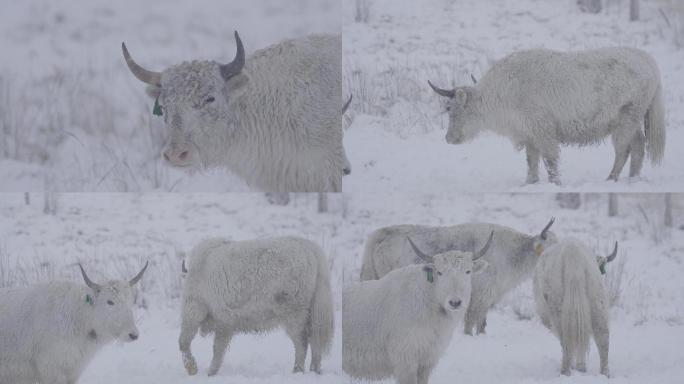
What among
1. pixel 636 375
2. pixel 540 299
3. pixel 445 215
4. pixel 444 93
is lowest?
pixel 636 375

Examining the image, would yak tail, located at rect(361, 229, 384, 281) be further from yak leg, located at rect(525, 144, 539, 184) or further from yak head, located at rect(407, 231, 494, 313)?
yak leg, located at rect(525, 144, 539, 184)

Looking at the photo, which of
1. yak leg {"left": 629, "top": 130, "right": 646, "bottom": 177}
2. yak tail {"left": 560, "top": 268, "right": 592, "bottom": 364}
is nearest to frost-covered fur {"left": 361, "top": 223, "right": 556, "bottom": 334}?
yak tail {"left": 560, "top": 268, "right": 592, "bottom": 364}

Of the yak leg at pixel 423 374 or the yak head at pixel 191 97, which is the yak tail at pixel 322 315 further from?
the yak head at pixel 191 97

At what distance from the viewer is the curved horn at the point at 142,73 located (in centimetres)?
504

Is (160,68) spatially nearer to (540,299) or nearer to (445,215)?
(445,215)

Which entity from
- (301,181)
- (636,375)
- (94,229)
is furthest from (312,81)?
(636,375)

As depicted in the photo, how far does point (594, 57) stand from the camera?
542cm

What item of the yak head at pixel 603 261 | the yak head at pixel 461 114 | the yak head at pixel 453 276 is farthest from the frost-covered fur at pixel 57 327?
the yak head at pixel 603 261

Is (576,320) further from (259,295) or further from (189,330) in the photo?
(189,330)

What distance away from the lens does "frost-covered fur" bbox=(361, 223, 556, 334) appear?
5395 mm

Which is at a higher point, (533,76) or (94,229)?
(533,76)

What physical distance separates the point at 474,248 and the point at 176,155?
1.36 meters

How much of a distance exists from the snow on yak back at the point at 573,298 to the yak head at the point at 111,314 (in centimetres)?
178

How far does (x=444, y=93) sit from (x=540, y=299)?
3.29 feet
